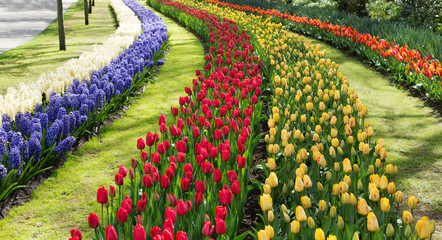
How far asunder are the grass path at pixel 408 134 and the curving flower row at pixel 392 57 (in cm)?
27

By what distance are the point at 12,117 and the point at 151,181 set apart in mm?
2538

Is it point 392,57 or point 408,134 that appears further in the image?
point 392,57

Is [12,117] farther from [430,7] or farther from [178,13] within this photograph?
[178,13]

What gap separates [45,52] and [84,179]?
27.3 ft

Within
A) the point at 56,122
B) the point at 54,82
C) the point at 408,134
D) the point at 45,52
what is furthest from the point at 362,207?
the point at 45,52

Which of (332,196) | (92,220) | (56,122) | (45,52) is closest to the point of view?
(92,220)

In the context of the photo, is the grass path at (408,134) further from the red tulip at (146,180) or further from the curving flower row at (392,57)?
the red tulip at (146,180)

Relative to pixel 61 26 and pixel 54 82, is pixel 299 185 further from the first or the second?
pixel 61 26

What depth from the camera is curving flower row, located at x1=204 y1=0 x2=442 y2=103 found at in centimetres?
704

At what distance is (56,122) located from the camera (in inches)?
178

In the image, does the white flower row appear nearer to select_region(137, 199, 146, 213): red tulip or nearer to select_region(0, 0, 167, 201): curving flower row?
select_region(0, 0, 167, 201): curving flower row

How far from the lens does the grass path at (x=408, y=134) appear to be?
14.2 ft

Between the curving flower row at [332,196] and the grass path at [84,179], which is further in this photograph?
the grass path at [84,179]

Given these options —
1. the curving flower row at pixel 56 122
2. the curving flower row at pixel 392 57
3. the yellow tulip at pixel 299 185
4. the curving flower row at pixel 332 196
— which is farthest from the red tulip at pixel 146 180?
the curving flower row at pixel 392 57
